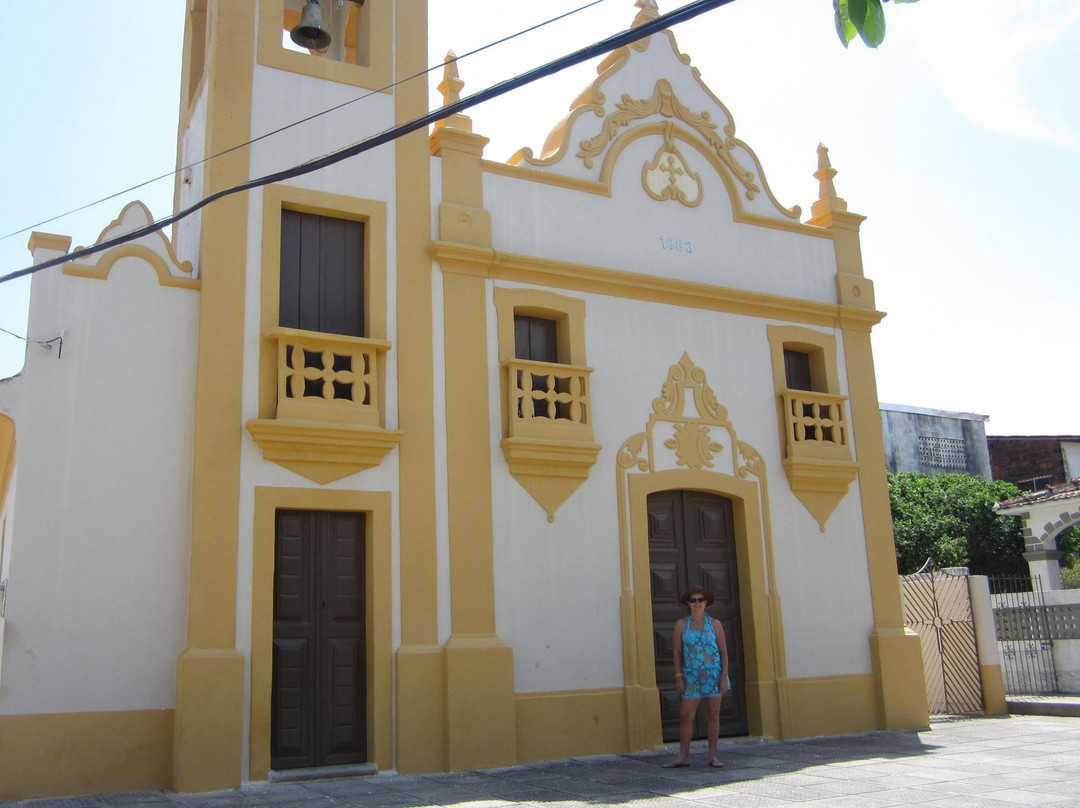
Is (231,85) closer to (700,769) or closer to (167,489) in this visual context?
(167,489)

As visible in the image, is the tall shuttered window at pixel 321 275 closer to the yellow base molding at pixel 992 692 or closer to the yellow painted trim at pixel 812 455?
the yellow painted trim at pixel 812 455

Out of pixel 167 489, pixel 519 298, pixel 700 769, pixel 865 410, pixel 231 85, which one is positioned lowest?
pixel 700 769

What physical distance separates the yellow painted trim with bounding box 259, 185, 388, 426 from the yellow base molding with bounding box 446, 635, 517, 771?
8.31 feet

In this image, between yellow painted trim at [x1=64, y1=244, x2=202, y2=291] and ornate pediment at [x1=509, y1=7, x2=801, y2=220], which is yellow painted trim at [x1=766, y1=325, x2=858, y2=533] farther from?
yellow painted trim at [x1=64, y1=244, x2=202, y2=291]

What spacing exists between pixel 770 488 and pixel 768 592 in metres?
1.29

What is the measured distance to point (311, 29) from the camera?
11.4 meters

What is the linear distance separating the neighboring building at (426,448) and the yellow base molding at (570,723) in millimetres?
30

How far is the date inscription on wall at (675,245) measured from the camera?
13.3 metres

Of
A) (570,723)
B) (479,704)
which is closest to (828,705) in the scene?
(570,723)

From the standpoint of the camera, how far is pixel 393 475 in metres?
10.8

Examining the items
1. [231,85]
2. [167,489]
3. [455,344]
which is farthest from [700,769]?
[231,85]

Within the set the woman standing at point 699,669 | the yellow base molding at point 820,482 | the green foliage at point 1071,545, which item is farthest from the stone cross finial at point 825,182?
the green foliage at point 1071,545

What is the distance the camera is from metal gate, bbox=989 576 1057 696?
16.9m

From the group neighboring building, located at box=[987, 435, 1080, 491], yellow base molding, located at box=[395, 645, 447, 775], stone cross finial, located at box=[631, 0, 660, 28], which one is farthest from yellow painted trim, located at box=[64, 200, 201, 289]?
neighboring building, located at box=[987, 435, 1080, 491]
